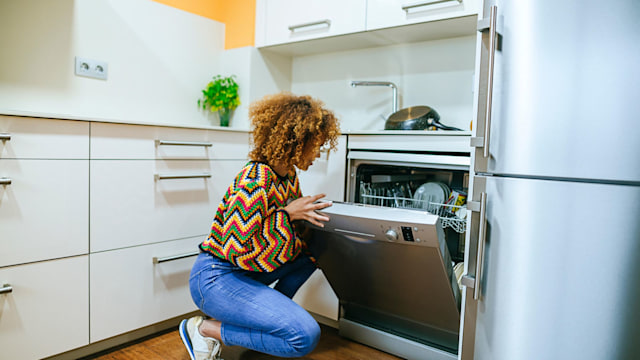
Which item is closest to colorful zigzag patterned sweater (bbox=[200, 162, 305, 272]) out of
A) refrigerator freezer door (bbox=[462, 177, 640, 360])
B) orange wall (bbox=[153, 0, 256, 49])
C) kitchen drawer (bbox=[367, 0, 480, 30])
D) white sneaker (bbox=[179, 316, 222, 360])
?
white sneaker (bbox=[179, 316, 222, 360])

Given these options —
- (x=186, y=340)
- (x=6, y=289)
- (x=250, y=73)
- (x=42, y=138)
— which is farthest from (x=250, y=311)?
(x=250, y=73)

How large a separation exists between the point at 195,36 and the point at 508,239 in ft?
6.98

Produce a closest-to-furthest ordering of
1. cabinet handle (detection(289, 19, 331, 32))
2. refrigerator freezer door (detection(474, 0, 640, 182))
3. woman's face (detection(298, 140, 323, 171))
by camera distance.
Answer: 1. refrigerator freezer door (detection(474, 0, 640, 182))
2. woman's face (detection(298, 140, 323, 171))
3. cabinet handle (detection(289, 19, 331, 32))

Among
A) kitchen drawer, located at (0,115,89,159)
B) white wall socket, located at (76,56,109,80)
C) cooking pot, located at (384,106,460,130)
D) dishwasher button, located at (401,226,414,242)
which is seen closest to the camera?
dishwasher button, located at (401,226,414,242)

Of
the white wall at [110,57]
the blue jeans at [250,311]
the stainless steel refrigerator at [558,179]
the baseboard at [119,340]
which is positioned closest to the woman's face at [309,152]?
the blue jeans at [250,311]

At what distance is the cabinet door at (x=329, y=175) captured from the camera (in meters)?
2.00

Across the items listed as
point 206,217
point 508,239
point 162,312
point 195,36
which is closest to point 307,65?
point 195,36

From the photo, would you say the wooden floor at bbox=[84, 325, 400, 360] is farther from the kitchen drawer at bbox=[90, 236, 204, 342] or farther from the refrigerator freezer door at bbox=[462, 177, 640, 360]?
the refrigerator freezer door at bbox=[462, 177, 640, 360]

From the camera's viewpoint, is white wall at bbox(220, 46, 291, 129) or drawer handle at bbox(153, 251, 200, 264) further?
white wall at bbox(220, 46, 291, 129)

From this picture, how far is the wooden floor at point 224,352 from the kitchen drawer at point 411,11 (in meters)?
1.42

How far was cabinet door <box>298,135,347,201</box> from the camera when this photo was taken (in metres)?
2.00

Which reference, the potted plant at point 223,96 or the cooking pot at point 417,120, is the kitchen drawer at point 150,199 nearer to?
the potted plant at point 223,96

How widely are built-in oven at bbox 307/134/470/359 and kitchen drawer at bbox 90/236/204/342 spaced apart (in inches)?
27.3

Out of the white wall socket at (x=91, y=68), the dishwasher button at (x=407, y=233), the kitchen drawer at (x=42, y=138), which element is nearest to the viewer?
the dishwasher button at (x=407, y=233)
